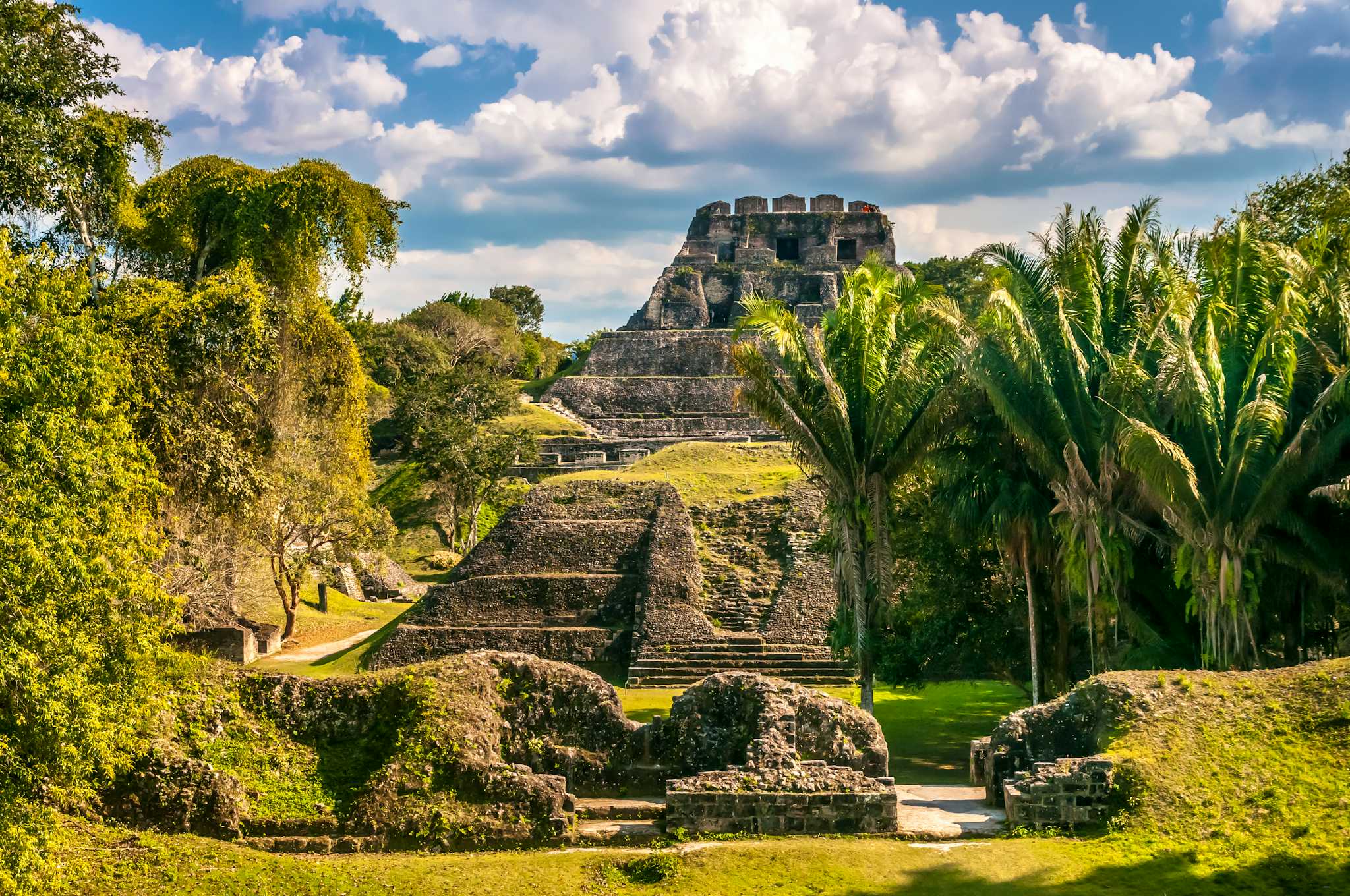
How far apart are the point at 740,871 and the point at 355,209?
18615 mm

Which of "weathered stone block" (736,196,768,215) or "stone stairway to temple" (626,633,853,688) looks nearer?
"stone stairway to temple" (626,633,853,688)

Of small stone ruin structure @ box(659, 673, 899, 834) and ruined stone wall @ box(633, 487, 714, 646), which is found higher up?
ruined stone wall @ box(633, 487, 714, 646)

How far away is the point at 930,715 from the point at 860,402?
234 inches

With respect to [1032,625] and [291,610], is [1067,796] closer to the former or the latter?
[1032,625]

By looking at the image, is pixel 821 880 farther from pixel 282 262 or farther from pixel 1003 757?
pixel 282 262

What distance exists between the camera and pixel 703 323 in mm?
49094

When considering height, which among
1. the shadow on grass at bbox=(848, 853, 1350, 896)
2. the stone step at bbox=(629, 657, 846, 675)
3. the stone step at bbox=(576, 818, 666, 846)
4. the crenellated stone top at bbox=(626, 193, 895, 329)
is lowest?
the shadow on grass at bbox=(848, 853, 1350, 896)

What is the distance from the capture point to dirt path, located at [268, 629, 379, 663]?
23.9 metres

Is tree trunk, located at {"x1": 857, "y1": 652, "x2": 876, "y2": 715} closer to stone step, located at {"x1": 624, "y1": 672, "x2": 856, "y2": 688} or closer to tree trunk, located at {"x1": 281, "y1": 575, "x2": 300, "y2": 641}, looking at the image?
stone step, located at {"x1": 624, "y1": 672, "x2": 856, "y2": 688}

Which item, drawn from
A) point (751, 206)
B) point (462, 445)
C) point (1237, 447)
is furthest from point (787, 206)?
point (1237, 447)

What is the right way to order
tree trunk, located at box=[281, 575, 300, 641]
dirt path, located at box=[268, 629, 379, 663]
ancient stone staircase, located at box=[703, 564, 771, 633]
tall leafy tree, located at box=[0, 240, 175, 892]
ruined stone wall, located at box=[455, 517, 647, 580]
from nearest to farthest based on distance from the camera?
tall leafy tree, located at box=[0, 240, 175, 892] < ancient stone staircase, located at box=[703, 564, 771, 633] < dirt path, located at box=[268, 629, 379, 663] < ruined stone wall, located at box=[455, 517, 647, 580] < tree trunk, located at box=[281, 575, 300, 641]

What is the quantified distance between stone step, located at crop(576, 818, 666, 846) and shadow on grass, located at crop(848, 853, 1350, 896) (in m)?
2.17

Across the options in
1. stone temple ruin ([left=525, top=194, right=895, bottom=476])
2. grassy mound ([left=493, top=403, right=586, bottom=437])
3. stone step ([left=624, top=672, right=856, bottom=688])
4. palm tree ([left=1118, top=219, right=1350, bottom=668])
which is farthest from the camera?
stone temple ruin ([left=525, top=194, right=895, bottom=476])

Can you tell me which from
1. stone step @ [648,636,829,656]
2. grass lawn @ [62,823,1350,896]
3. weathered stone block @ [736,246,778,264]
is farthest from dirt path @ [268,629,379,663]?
weathered stone block @ [736,246,778,264]
